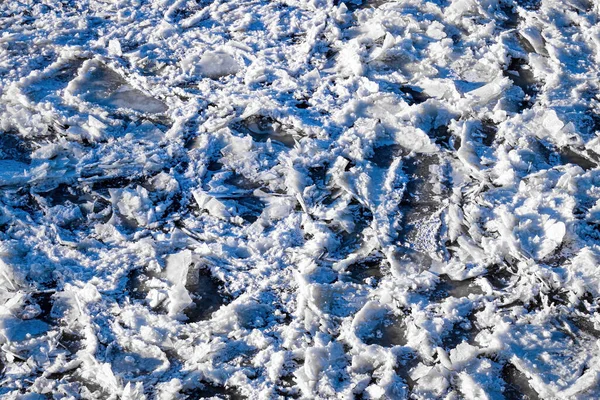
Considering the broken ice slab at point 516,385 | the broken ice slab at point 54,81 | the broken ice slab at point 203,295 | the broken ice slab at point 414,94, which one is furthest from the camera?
the broken ice slab at point 54,81

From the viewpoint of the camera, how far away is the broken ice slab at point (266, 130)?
231cm

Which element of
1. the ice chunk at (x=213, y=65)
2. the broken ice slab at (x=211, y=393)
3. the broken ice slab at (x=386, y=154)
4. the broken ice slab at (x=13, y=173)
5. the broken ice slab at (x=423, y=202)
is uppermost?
the ice chunk at (x=213, y=65)

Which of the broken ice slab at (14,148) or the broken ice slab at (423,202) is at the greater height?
the broken ice slab at (14,148)

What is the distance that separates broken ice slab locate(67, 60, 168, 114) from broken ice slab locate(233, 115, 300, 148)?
33 cm

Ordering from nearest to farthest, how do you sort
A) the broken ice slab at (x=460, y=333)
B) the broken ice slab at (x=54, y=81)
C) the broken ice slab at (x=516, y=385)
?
1. the broken ice slab at (x=516, y=385)
2. the broken ice slab at (x=460, y=333)
3. the broken ice slab at (x=54, y=81)

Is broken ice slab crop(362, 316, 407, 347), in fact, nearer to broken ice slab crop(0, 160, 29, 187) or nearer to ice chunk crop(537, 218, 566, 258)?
ice chunk crop(537, 218, 566, 258)

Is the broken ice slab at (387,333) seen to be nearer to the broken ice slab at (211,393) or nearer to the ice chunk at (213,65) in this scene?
the broken ice slab at (211,393)

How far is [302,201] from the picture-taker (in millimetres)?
2057

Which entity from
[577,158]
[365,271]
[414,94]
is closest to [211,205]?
[365,271]

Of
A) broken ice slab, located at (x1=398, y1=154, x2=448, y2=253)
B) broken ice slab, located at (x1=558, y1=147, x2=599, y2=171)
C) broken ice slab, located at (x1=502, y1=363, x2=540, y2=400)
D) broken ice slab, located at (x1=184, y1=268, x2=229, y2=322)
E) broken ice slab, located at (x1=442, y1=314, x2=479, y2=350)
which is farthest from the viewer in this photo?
broken ice slab, located at (x1=558, y1=147, x2=599, y2=171)

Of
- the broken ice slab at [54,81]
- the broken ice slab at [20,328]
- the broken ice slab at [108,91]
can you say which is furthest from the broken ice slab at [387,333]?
the broken ice slab at [54,81]

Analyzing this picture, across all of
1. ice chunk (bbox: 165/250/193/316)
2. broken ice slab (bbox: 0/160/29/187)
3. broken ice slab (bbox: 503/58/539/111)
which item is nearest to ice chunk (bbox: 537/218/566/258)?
broken ice slab (bbox: 503/58/539/111)

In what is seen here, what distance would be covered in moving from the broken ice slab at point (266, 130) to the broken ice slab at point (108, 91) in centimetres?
33

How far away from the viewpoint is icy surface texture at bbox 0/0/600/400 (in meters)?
1.68
